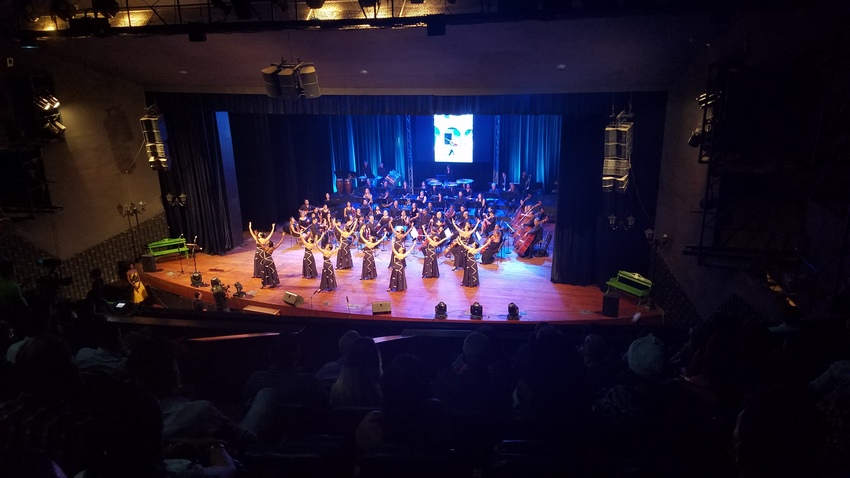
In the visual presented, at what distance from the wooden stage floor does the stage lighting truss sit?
3.43m

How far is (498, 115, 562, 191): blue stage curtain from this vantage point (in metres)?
16.8

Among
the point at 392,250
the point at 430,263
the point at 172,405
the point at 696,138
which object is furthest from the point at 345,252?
the point at 172,405

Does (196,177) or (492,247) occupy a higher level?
(196,177)

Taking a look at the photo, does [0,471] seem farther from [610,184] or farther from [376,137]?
[376,137]

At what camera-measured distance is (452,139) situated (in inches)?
682

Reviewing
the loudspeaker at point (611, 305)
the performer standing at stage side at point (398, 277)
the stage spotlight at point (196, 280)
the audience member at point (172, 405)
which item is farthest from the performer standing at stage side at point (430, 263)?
the audience member at point (172, 405)

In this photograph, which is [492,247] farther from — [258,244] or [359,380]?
[359,380]

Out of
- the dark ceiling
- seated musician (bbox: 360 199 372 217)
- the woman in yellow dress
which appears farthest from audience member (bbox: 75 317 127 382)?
seated musician (bbox: 360 199 372 217)

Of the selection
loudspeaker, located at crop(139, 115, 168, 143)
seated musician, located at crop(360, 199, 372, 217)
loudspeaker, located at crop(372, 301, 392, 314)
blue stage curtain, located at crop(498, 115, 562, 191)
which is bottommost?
Answer: loudspeaker, located at crop(372, 301, 392, 314)

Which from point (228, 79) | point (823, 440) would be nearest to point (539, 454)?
point (823, 440)

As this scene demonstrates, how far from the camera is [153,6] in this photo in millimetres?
8281

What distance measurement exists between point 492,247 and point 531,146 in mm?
6558

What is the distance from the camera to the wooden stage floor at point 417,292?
9.10 metres

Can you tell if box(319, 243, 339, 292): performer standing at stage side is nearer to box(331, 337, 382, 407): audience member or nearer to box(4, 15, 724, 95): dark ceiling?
box(4, 15, 724, 95): dark ceiling
